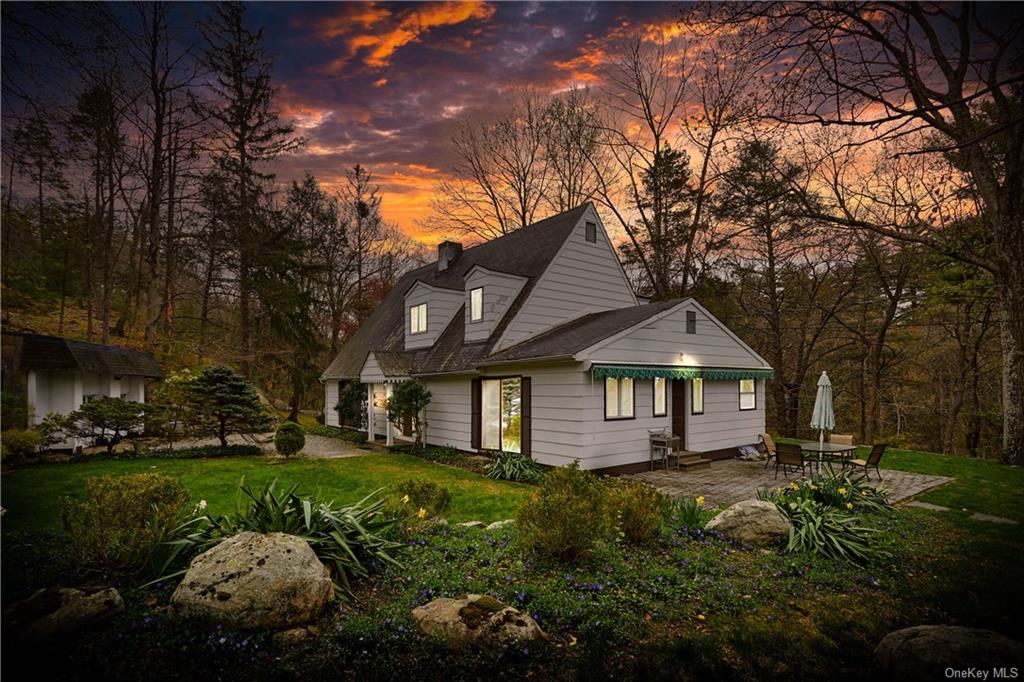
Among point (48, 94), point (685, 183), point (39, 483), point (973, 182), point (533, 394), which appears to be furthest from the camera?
point (685, 183)

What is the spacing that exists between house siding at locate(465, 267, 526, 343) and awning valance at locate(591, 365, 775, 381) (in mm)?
4594

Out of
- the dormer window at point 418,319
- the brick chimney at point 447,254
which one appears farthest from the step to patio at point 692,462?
the brick chimney at point 447,254

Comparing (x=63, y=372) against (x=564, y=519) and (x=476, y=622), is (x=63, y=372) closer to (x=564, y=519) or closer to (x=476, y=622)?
(x=564, y=519)

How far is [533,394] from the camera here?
39.3 feet

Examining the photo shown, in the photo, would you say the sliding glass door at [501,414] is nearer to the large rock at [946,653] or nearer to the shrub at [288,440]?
the shrub at [288,440]

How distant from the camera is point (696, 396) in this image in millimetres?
13633

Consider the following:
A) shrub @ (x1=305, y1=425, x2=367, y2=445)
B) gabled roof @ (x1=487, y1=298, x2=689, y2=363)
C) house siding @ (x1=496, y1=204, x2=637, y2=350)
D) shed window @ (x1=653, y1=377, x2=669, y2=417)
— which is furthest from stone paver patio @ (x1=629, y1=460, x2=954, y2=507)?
shrub @ (x1=305, y1=425, x2=367, y2=445)

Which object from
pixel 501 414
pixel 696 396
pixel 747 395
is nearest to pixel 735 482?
pixel 696 396

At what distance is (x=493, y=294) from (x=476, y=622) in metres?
11.2

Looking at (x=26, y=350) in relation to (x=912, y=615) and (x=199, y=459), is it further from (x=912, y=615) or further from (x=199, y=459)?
(x=912, y=615)

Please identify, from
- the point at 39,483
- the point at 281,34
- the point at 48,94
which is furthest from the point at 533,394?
the point at 39,483

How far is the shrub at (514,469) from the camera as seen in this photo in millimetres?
10875

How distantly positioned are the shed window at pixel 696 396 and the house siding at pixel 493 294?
19.7 feet

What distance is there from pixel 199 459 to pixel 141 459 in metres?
1.36
